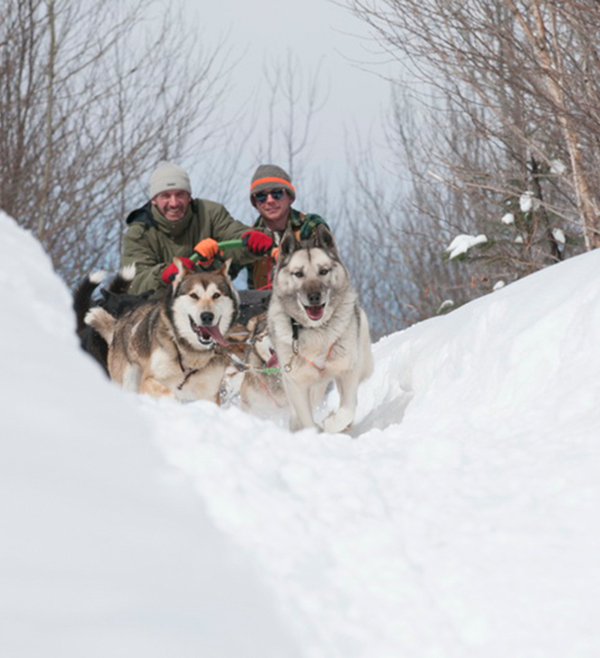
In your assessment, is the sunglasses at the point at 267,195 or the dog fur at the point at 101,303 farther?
the dog fur at the point at 101,303

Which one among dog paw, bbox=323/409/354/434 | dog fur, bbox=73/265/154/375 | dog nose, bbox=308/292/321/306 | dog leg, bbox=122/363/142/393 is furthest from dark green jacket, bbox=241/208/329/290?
dog paw, bbox=323/409/354/434

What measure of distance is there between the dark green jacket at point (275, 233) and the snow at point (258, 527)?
9.54 ft

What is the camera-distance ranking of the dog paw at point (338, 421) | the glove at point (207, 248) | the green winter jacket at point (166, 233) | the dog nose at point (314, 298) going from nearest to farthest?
the dog paw at point (338, 421) → the dog nose at point (314, 298) → the glove at point (207, 248) → the green winter jacket at point (166, 233)

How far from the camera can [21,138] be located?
8.16m

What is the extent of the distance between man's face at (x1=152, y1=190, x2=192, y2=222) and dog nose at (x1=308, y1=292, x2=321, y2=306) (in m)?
1.66

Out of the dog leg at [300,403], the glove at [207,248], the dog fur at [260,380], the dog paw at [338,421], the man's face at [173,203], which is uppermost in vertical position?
the man's face at [173,203]

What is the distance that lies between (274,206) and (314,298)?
1044mm

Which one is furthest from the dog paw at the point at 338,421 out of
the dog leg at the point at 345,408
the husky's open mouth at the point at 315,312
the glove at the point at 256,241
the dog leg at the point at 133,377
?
the dog leg at the point at 133,377

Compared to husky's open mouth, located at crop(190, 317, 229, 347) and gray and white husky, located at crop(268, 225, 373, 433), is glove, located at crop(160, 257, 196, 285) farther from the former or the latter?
gray and white husky, located at crop(268, 225, 373, 433)

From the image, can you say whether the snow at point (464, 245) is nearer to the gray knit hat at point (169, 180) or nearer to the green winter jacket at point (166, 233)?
the green winter jacket at point (166, 233)

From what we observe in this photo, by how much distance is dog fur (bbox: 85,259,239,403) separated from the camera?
5531mm

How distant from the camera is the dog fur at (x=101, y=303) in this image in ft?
19.9

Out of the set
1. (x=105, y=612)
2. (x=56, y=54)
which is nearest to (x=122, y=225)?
(x=56, y=54)

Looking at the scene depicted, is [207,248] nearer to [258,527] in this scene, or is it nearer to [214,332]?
[214,332]
